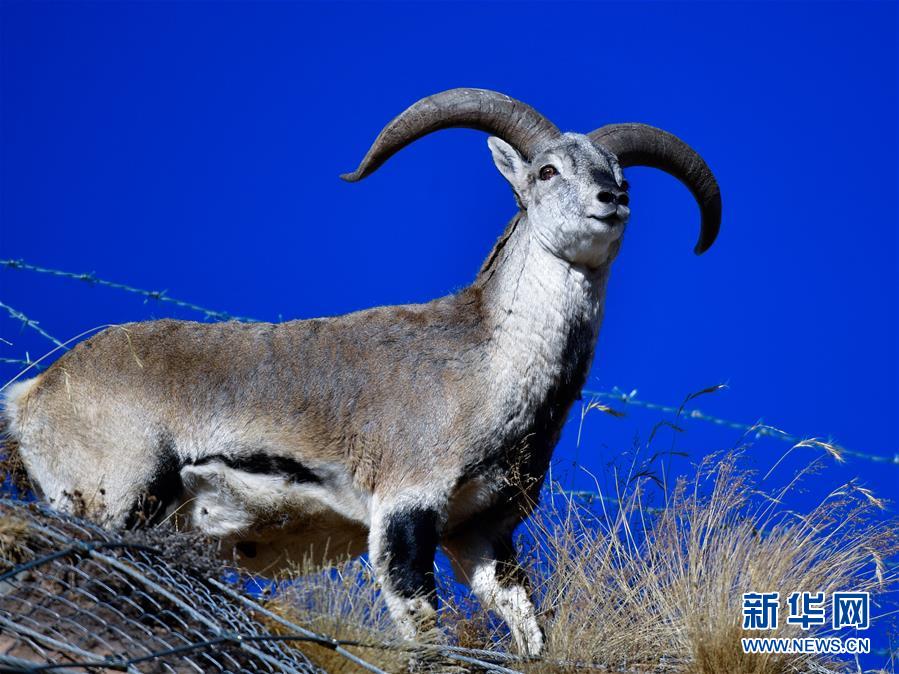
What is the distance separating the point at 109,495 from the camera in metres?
9.36

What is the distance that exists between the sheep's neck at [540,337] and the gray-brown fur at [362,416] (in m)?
0.01

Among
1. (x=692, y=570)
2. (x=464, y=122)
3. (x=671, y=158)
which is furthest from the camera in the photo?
(x=671, y=158)

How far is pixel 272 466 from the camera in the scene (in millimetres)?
9539

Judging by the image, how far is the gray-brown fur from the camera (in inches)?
368

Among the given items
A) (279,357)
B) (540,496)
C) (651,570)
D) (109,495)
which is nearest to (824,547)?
(651,570)

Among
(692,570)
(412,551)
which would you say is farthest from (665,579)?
(412,551)

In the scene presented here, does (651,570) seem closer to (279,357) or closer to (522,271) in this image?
(522,271)

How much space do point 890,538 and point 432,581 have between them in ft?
11.0

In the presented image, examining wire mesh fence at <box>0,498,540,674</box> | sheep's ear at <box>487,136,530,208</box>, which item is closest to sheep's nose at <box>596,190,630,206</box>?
sheep's ear at <box>487,136,530,208</box>

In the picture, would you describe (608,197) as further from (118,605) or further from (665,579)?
(118,605)

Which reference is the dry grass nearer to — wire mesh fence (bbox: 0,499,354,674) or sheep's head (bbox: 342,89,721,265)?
wire mesh fence (bbox: 0,499,354,674)

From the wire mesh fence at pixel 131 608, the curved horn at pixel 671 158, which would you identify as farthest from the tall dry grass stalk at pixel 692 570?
the curved horn at pixel 671 158

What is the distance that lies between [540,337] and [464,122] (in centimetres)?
219

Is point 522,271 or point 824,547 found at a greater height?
point 522,271
